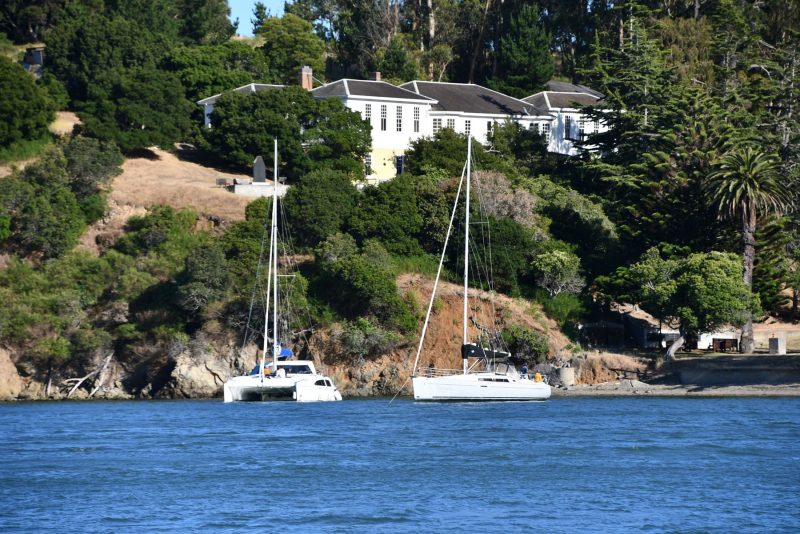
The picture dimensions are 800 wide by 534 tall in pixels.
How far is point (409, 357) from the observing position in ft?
243

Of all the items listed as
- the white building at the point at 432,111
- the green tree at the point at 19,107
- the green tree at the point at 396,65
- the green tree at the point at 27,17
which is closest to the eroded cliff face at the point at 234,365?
the white building at the point at 432,111

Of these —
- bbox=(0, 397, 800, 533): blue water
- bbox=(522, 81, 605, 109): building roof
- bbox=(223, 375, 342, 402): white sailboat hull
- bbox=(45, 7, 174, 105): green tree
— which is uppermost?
bbox=(45, 7, 174, 105): green tree

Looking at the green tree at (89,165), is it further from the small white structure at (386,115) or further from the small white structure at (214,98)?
the small white structure at (386,115)

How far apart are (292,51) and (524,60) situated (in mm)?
20505

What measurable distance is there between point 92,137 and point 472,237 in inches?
1193

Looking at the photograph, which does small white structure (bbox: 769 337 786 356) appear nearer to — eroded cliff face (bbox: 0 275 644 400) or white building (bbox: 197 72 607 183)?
eroded cliff face (bbox: 0 275 644 400)

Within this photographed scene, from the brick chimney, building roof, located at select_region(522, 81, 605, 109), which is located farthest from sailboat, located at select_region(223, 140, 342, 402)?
building roof, located at select_region(522, 81, 605, 109)

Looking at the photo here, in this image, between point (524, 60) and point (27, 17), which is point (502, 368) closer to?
point (524, 60)

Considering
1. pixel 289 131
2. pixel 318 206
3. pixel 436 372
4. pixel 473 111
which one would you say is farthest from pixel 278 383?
pixel 473 111

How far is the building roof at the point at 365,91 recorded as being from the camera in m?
98.7

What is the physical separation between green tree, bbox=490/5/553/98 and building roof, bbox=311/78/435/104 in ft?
47.1

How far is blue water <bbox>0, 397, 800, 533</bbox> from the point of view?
3559cm

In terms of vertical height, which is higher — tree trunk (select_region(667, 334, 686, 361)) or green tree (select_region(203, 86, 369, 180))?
green tree (select_region(203, 86, 369, 180))

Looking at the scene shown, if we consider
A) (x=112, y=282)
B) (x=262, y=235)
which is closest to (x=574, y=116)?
(x=262, y=235)
